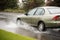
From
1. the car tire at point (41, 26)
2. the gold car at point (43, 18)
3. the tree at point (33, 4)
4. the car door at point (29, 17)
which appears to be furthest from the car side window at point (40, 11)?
the tree at point (33, 4)

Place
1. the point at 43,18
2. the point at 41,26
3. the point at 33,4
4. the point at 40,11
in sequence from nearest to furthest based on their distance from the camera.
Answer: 1. the point at 43,18
2. the point at 41,26
3. the point at 40,11
4. the point at 33,4

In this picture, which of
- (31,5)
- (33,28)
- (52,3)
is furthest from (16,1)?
(33,28)

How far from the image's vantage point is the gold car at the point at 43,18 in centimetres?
1322

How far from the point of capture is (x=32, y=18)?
14641 mm

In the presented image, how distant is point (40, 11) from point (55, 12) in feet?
3.29

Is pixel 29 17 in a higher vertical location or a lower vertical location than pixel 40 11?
lower

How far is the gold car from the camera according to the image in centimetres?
1322

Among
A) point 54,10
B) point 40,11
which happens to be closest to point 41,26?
point 40,11

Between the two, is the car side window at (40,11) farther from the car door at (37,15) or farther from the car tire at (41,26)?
the car tire at (41,26)

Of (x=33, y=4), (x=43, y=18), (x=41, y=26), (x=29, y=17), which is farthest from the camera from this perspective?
(x=33, y=4)

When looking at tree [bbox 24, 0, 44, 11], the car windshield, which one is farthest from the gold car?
tree [bbox 24, 0, 44, 11]

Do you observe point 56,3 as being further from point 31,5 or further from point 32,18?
point 32,18

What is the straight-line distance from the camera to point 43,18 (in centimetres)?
1376

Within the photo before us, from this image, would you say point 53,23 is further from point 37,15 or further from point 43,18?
point 37,15
